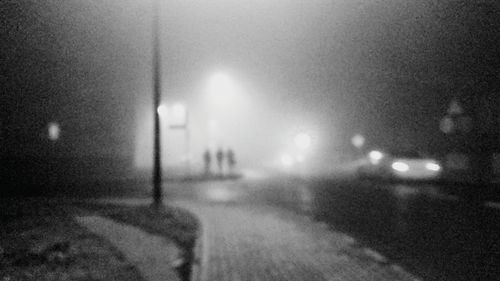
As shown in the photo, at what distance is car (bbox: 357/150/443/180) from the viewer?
1212 inches

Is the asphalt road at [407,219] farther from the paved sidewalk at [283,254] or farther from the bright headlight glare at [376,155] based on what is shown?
the bright headlight glare at [376,155]

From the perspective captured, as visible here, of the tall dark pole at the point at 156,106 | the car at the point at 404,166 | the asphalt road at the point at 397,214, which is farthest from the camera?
the car at the point at 404,166

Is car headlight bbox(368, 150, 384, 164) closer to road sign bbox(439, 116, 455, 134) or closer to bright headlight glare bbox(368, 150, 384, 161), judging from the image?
bright headlight glare bbox(368, 150, 384, 161)

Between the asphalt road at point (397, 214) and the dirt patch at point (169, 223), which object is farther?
the dirt patch at point (169, 223)

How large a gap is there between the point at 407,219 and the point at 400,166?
1550 cm

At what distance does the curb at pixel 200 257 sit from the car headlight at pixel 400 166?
729 inches

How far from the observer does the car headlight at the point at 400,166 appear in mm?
31250

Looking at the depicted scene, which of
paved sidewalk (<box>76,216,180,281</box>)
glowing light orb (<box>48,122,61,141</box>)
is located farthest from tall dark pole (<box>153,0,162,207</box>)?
glowing light orb (<box>48,122,61,141</box>)

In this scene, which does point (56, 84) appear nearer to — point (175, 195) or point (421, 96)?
point (175, 195)

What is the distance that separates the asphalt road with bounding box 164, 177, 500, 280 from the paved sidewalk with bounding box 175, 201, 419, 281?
563 millimetres

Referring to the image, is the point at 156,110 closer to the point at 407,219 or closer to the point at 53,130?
the point at 407,219

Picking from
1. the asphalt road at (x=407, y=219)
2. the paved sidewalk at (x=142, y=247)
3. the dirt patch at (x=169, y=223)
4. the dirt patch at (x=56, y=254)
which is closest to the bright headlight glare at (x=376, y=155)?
the asphalt road at (x=407, y=219)

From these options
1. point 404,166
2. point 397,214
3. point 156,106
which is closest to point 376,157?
point 404,166

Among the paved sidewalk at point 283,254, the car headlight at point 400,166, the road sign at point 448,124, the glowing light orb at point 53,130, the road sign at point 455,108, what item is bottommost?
the paved sidewalk at point 283,254
